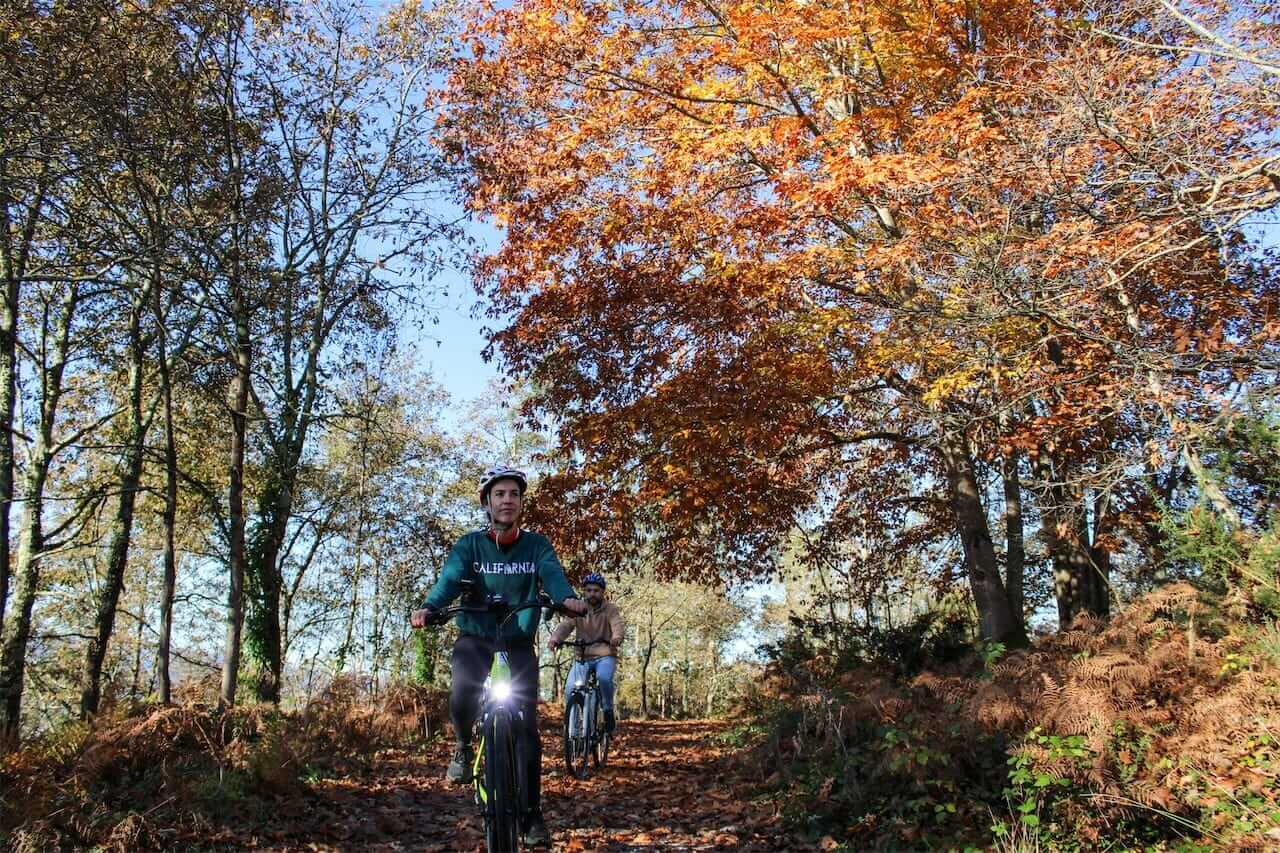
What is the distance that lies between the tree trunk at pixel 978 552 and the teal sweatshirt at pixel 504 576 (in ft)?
26.3

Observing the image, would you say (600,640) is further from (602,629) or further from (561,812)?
(561,812)

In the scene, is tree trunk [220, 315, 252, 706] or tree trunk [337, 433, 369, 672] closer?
tree trunk [220, 315, 252, 706]

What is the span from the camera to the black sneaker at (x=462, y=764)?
4.73 metres

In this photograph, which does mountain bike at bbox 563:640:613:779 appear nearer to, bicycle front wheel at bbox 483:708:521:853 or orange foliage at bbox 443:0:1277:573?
orange foliage at bbox 443:0:1277:573

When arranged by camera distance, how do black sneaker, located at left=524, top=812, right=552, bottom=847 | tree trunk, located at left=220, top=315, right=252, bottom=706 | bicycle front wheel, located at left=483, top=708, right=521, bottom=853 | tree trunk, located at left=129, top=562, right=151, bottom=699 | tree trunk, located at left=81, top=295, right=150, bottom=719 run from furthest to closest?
tree trunk, located at left=129, top=562, right=151, bottom=699, tree trunk, located at left=81, top=295, right=150, bottom=719, tree trunk, located at left=220, top=315, right=252, bottom=706, black sneaker, located at left=524, top=812, right=552, bottom=847, bicycle front wheel, located at left=483, top=708, right=521, bottom=853

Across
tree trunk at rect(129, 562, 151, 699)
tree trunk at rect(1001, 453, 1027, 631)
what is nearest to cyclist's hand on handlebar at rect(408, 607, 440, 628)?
tree trunk at rect(1001, 453, 1027, 631)

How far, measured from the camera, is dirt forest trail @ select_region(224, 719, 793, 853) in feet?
20.7

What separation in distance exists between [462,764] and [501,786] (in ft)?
1.65

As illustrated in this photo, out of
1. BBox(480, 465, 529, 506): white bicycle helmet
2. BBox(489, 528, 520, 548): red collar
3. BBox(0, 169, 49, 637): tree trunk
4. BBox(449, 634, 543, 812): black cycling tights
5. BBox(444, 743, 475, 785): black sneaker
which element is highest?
BBox(0, 169, 49, 637): tree trunk

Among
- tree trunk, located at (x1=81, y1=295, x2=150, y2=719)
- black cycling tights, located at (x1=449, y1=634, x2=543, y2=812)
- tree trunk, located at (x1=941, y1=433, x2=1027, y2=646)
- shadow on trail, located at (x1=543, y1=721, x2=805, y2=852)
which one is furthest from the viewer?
tree trunk, located at (x1=81, y1=295, x2=150, y2=719)

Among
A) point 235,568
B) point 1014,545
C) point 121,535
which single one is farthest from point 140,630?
point 1014,545

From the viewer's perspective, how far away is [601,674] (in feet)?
30.9

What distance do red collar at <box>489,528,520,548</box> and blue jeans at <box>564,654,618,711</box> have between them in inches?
183

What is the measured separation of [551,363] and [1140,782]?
29.2ft
